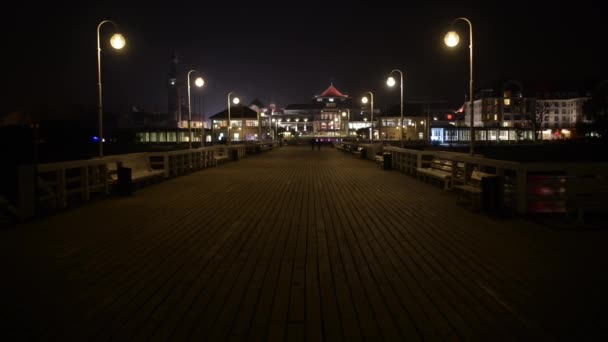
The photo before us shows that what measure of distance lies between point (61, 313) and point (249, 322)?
1.66m

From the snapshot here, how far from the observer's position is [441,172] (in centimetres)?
1530

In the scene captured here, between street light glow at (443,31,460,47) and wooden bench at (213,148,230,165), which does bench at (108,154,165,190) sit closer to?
street light glow at (443,31,460,47)

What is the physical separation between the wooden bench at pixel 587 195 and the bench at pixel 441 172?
5.23 m

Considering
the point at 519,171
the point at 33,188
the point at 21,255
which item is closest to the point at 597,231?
the point at 519,171

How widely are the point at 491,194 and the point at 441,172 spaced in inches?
239

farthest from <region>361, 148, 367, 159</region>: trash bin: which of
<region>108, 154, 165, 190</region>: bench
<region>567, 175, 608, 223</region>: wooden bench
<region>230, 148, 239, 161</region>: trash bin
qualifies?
<region>567, 175, 608, 223</region>: wooden bench

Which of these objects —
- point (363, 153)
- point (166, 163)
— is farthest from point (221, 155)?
point (166, 163)

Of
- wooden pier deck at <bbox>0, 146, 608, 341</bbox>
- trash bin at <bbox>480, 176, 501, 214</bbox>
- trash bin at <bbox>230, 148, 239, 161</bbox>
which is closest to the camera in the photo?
wooden pier deck at <bbox>0, 146, 608, 341</bbox>

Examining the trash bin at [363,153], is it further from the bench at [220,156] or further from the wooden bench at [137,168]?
the wooden bench at [137,168]

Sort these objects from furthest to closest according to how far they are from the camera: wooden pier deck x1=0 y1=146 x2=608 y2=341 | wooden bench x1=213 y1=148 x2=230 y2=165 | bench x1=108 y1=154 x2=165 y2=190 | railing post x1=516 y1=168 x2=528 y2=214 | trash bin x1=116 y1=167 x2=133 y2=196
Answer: wooden bench x1=213 y1=148 x2=230 y2=165 < bench x1=108 y1=154 x2=165 y2=190 < trash bin x1=116 y1=167 x2=133 y2=196 < railing post x1=516 y1=168 x2=528 y2=214 < wooden pier deck x1=0 y1=146 x2=608 y2=341

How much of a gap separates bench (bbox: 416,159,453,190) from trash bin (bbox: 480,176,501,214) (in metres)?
4.36

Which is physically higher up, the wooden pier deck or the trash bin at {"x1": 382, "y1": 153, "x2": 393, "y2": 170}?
the trash bin at {"x1": 382, "y1": 153, "x2": 393, "y2": 170}

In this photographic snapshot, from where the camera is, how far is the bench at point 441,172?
13874 mm

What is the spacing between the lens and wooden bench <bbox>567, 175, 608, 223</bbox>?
840 cm
